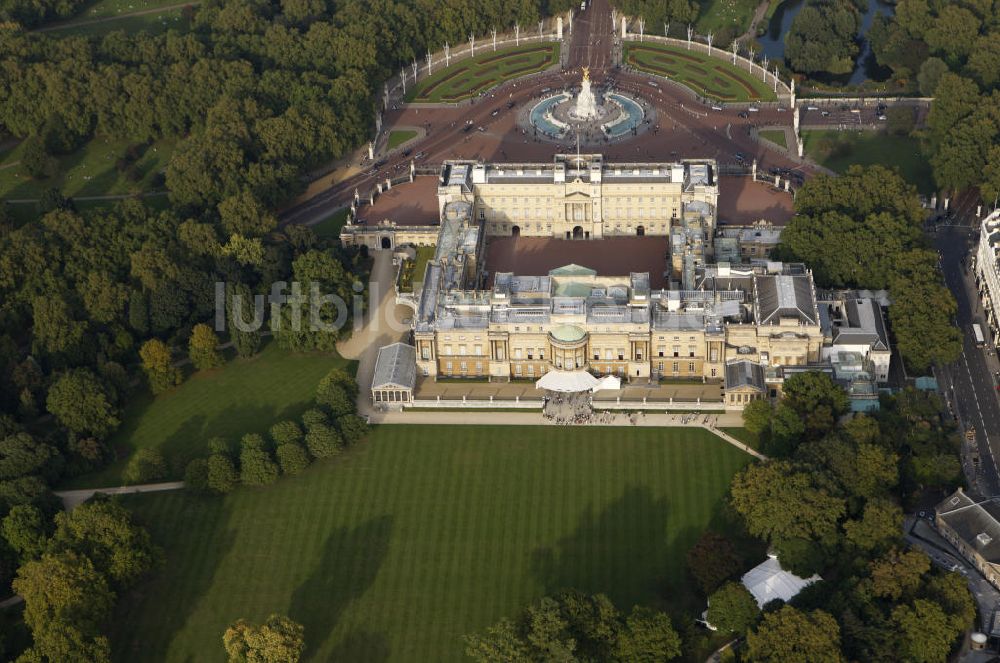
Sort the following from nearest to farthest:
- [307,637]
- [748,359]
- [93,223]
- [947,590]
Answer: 1. [947,590]
2. [307,637]
3. [748,359]
4. [93,223]

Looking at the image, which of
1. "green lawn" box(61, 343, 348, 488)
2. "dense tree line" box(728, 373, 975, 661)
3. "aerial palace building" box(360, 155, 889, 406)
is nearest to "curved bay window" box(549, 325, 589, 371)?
"aerial palace building" box(360, 155, 889, 406)

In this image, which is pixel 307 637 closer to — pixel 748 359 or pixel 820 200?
pixel 748 359

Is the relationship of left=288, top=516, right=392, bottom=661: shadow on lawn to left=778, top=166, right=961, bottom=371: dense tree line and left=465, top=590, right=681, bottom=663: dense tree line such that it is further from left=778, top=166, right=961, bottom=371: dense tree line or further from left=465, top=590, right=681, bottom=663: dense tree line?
left=778, top=166, right=961, bottom=371: dense tree line

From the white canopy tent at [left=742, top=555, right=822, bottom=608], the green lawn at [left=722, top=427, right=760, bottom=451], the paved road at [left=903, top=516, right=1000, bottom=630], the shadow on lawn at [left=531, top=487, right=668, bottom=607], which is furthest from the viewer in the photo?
the green lawn at [left=722, top=427, right=760, bottom=451]

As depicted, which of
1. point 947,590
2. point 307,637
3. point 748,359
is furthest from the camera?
point 748,359

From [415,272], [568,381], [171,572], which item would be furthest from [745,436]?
[171,572]

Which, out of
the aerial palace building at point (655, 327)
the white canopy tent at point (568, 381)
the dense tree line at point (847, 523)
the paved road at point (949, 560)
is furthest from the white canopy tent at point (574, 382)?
the paved road at point (949, 560)

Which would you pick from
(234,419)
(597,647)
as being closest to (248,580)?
(234,419)

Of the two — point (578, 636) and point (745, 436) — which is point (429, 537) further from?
point (745, 436)
